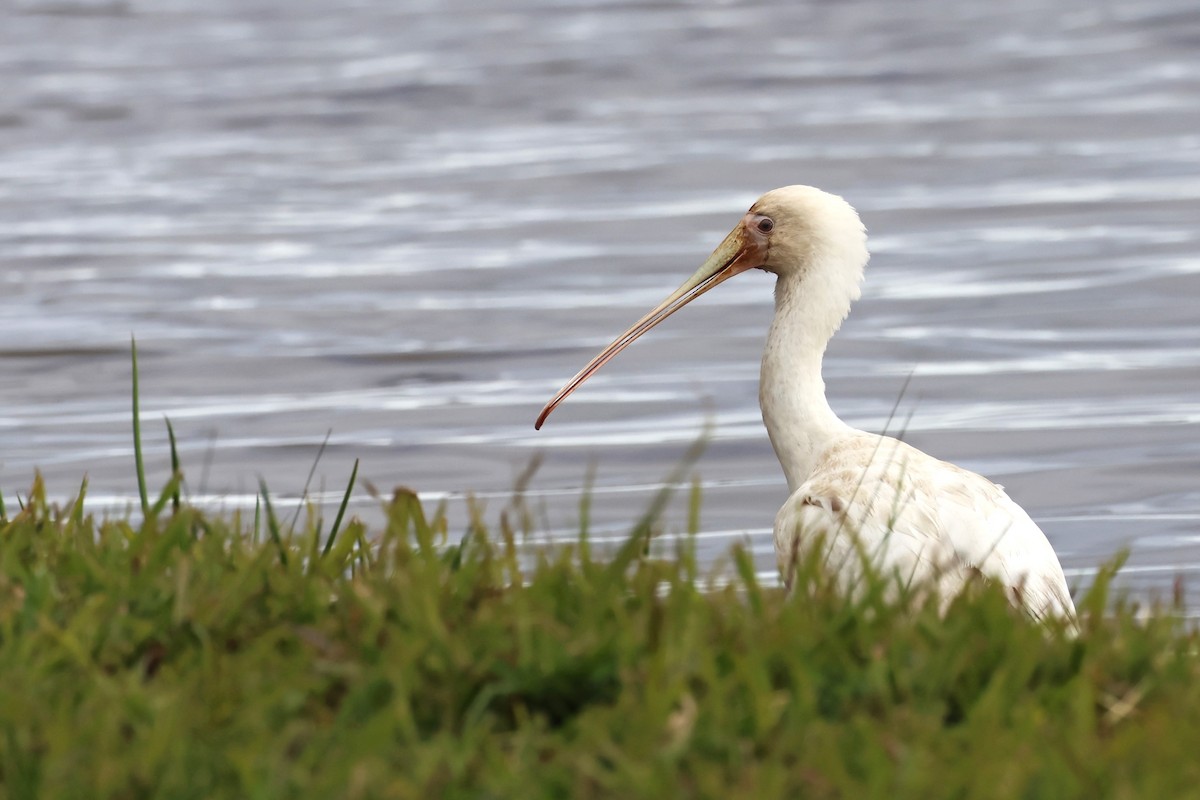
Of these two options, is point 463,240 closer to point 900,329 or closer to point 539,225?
point 539,225

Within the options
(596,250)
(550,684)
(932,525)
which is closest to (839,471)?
(932,525)

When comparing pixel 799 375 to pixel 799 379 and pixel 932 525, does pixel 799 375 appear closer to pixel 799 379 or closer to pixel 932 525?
pixel 799 379

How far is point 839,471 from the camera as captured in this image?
624 centimetres

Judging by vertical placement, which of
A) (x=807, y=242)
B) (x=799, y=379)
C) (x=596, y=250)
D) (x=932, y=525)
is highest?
(x=807, y=242)

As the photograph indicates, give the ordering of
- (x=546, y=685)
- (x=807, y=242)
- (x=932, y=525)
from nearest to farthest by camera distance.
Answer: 1. (x=546, y=685)
2. (x=932, y=525)
3. (x=807, y=242)

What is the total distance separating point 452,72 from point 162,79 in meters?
3.51

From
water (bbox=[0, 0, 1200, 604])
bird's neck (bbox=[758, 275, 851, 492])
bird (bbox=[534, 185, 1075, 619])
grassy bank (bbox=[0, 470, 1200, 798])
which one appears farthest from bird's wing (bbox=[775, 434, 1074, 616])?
water (bbox=[0, 0, 1200, 604])

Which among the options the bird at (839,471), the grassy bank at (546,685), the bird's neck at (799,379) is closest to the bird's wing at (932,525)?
the bird at (839,471)

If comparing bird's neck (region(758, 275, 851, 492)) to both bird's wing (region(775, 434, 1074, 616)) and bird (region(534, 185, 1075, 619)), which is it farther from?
bird's wing (region(775, 434, 1074, 616))

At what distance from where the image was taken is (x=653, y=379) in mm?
12922

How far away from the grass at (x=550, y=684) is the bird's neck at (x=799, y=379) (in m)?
2.34

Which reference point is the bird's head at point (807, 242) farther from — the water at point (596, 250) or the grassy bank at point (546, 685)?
the grassy bank at point (546, 685)

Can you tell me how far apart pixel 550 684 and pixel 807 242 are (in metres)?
3.58

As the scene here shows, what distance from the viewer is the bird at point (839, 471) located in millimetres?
5684
